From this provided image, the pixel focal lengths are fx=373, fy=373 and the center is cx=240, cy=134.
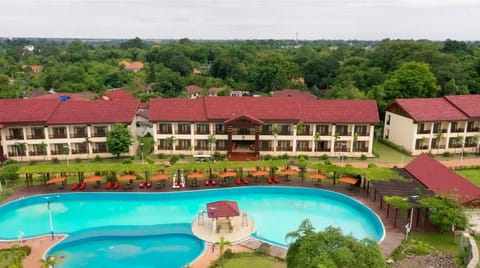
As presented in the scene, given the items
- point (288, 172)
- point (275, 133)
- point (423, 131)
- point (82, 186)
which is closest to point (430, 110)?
point (423, 131)

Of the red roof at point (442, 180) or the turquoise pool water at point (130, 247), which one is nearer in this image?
the turquoise pool water at point (130, 247)

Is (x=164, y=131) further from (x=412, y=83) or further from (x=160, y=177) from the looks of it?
(x=412, y=83)

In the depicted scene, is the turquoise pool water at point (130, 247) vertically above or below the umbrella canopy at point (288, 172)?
below

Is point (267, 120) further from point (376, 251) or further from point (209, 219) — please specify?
point (376, 251)

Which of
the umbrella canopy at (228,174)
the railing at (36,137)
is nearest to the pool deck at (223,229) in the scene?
the umbrella canopy at (228,174)

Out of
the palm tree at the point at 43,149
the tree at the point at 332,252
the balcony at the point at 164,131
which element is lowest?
the palm tree at the point at 43,149

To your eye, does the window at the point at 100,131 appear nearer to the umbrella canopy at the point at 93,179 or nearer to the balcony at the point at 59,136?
the balcony at the point at 59,136

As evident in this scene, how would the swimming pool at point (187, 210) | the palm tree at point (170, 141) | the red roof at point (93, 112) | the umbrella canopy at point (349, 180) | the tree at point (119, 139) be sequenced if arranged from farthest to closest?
the palm tree at point (170, 141)
the red roof at point (93, 112)
the tree at point (119, 139)
the umbrella canopy at point (349, 180)
the swimming pool at point (187, 210)

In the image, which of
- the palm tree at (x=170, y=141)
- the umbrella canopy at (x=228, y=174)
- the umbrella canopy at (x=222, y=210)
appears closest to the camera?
the umbrella canopy at (x=222, y=210)

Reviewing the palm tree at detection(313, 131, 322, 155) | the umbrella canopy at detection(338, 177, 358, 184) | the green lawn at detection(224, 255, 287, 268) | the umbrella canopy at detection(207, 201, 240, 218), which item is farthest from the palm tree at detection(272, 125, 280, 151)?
the green lawn at detection(224, 255, 287, 268)
